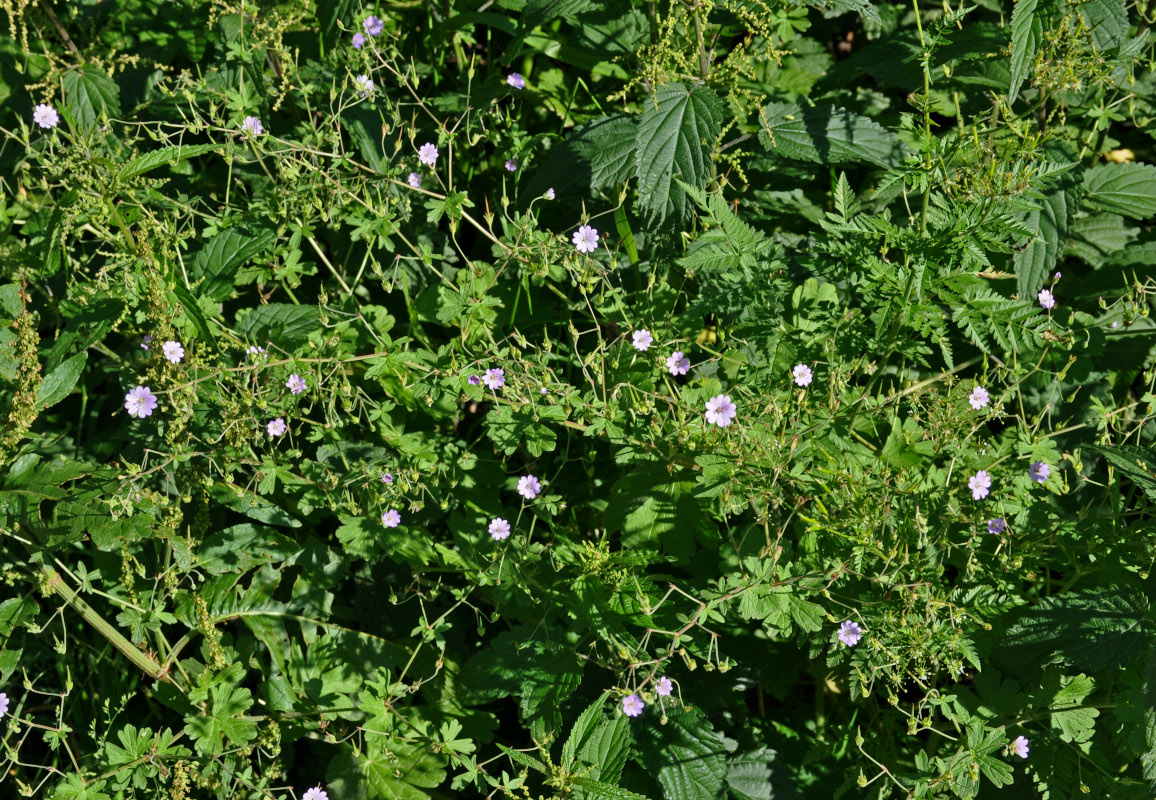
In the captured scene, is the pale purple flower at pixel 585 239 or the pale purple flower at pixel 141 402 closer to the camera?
the pale purple flower at pixel 141 402

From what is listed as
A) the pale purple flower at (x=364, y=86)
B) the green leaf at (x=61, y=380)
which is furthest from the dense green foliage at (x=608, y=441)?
the pale purple flower at (x=364, y=86)

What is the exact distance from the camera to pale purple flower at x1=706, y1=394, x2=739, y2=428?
7.96 feet

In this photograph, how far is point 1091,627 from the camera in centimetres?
232

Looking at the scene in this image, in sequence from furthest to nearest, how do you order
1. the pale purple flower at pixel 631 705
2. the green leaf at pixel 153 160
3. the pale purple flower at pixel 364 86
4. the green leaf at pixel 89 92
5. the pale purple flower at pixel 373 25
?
the green leaf at pixel 89 92 < the pale purple flower at pixel 373 25 < the pale purple flower at pixel 364 86 < the green leaf at pixel 153 160 < the pale purple flower at pixel 631 705

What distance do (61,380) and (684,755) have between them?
2.01 m

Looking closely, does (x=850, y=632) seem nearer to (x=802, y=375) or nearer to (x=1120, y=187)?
(x=802, y=375)

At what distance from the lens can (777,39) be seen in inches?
140

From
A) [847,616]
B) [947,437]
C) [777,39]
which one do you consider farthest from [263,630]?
[777,39]

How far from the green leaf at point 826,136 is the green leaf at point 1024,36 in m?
0.48

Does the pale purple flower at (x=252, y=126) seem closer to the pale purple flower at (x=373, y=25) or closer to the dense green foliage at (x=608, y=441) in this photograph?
the dense green foliage at (x=608, y=441)

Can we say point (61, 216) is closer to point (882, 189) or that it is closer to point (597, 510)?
point (597, 510)

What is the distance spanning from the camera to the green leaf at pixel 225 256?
2828 millimetres

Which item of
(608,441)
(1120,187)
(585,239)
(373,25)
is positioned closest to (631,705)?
(608,441)

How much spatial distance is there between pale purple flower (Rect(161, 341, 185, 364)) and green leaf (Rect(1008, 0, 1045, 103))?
2254 millimetres
